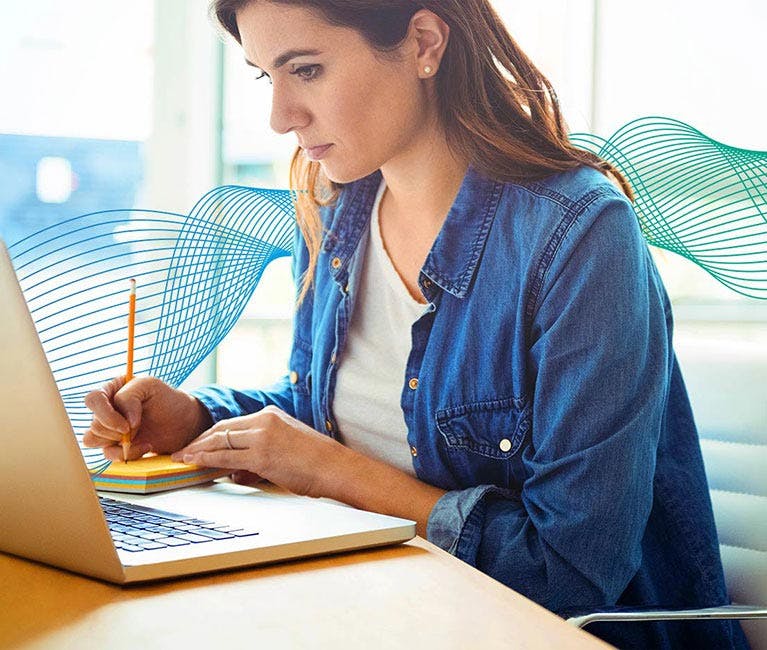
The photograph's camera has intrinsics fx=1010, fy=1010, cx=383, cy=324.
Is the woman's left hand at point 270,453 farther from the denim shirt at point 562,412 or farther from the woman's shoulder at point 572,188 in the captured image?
the woman's shoulder at point 572,188

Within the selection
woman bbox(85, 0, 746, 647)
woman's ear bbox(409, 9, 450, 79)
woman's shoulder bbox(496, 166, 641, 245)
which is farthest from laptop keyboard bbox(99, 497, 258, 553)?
woman's ear bbox(409, 9, 450, 79)

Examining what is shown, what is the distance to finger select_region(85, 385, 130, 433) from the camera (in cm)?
119

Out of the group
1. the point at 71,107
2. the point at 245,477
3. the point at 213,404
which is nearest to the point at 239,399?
the point at 213,404

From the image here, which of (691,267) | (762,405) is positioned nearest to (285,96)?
(762,405)

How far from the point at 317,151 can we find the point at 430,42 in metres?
0.21

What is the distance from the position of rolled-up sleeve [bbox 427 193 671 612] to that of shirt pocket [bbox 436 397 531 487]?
0.19 feet

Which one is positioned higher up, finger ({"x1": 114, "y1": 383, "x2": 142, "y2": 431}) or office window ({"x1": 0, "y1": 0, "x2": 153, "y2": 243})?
office window ({"x1": 0, "y1": 0, "x2": 153, "y2": 243})

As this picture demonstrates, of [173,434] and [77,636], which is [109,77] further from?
[77,636]

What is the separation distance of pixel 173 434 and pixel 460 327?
15.5 inches

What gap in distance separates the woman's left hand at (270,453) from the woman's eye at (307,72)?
432 millimetres

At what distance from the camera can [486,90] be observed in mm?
1327

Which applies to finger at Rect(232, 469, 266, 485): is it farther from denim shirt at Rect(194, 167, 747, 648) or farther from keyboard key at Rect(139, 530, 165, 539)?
keyboard key at Rect(139, 530, 165, 539)

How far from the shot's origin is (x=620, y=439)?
1.05m

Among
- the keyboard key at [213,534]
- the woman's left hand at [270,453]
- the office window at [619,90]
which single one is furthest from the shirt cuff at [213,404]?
the office window at [619,90]
